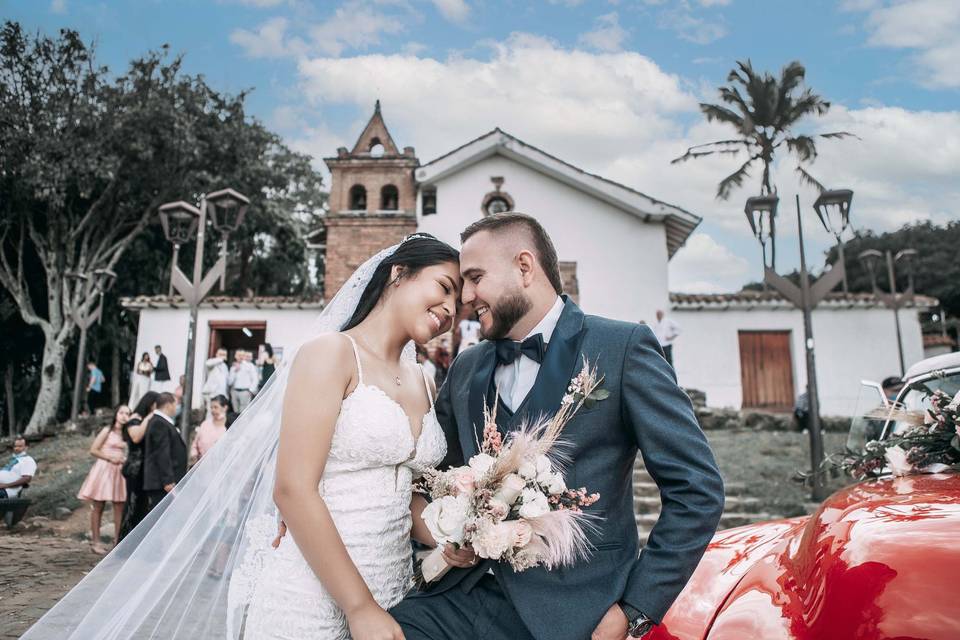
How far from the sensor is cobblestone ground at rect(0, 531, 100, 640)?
504 cm

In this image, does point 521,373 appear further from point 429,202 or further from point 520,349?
point 429,202

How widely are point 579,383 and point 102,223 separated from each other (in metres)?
24.3

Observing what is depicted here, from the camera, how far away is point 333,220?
63.3 feet

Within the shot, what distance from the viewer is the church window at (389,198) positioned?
65.1 feet

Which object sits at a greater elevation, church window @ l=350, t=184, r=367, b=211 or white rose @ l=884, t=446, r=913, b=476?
church window @ l=350, t=184, r=367, b=211

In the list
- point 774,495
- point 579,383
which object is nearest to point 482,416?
point 579,383

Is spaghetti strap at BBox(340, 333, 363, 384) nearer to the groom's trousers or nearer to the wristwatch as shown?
the groom's trousers

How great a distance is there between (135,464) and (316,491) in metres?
6.73

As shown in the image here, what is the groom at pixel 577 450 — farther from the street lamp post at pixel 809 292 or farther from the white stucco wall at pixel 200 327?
the white stucco wall at pixel 200 327

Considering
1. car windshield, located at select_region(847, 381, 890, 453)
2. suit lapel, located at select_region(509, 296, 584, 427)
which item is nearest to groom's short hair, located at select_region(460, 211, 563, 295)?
suit lapel, located at select_region(509, 296, 584, 427)

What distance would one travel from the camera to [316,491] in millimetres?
1931

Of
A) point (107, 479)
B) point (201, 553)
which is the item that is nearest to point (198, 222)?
point (107, 479)

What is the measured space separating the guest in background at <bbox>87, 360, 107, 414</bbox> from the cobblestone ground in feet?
40.6

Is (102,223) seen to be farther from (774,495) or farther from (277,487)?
(277,487)
